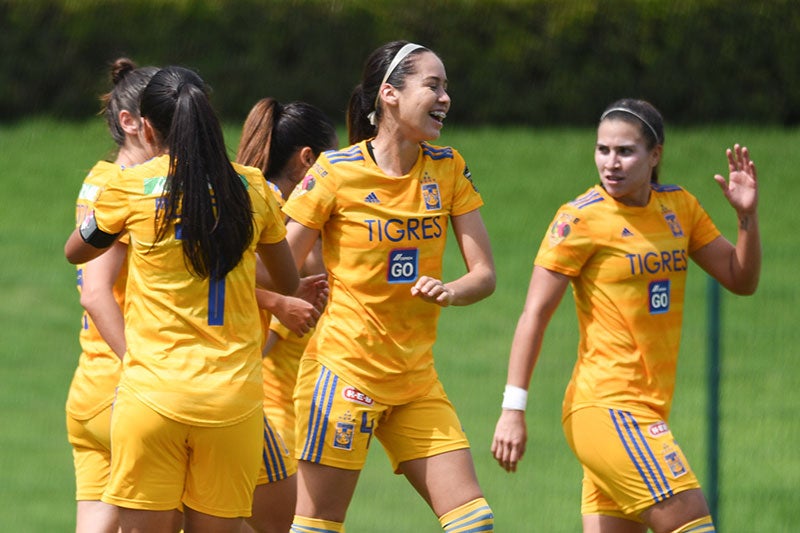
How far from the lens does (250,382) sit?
4.91 m

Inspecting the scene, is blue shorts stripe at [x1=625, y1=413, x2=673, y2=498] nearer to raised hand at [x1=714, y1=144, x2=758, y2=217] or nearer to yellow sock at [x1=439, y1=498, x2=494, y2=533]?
yellow sock at [x1=439, y1=498, x2=494, y2=533]

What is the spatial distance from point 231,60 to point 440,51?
2497mm

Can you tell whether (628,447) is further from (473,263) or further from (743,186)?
(743,186)

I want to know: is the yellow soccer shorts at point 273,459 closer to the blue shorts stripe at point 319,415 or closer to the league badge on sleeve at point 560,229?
the blue shorts stripe at point 319,415

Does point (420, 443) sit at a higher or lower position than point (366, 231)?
lower

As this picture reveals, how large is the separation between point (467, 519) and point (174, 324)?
4.61 feet

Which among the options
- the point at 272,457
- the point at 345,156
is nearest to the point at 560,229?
the point at 345,156

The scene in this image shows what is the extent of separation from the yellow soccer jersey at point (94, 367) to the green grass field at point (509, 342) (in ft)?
10.6

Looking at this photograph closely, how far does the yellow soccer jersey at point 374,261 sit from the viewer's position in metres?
5.57

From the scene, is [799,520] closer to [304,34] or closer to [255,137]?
[255,137]

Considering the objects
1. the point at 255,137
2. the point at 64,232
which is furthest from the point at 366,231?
the point at 64,232

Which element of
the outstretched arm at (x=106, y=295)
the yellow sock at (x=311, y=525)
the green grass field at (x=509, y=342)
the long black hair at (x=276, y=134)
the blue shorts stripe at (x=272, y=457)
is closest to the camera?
the outstretched arm at (x=106, y=295)

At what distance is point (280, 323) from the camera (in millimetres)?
5934

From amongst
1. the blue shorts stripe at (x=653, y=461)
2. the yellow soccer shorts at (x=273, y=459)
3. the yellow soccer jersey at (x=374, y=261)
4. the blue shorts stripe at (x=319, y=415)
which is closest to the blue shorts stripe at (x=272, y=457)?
the yellow soccer shorts at (x=273, y=459)
